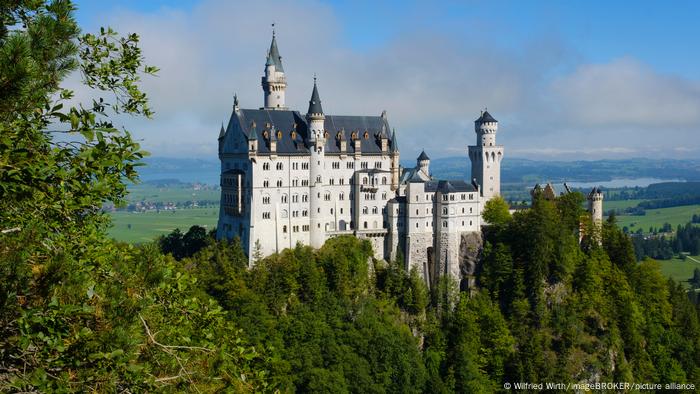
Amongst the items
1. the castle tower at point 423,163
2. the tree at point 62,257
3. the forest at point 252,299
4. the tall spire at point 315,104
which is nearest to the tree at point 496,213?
the forest at point 252,299

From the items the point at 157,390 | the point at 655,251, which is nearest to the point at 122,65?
the point at 157,390

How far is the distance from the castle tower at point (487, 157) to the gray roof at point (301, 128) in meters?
11.4

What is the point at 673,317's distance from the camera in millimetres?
90312

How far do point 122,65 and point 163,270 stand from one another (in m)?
4.97

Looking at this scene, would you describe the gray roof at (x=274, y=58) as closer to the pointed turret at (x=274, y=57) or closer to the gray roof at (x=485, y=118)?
the pointed turret at (x=274, y=57)

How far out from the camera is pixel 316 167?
78.1 meters

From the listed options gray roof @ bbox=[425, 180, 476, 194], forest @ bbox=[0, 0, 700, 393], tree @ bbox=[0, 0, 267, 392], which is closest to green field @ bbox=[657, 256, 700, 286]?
forest @ bbox=[0, 0, 700, 393]

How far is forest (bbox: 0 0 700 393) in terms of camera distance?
14859 mm

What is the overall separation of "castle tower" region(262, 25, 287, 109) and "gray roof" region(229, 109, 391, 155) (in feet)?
12.6

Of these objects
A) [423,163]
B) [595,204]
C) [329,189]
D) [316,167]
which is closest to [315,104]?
[316,167]

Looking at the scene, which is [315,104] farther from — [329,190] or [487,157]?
[487,157]

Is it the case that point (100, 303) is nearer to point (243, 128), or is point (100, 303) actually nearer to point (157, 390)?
point (157, 390)

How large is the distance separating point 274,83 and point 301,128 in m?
7.49

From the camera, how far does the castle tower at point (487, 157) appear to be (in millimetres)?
88625
